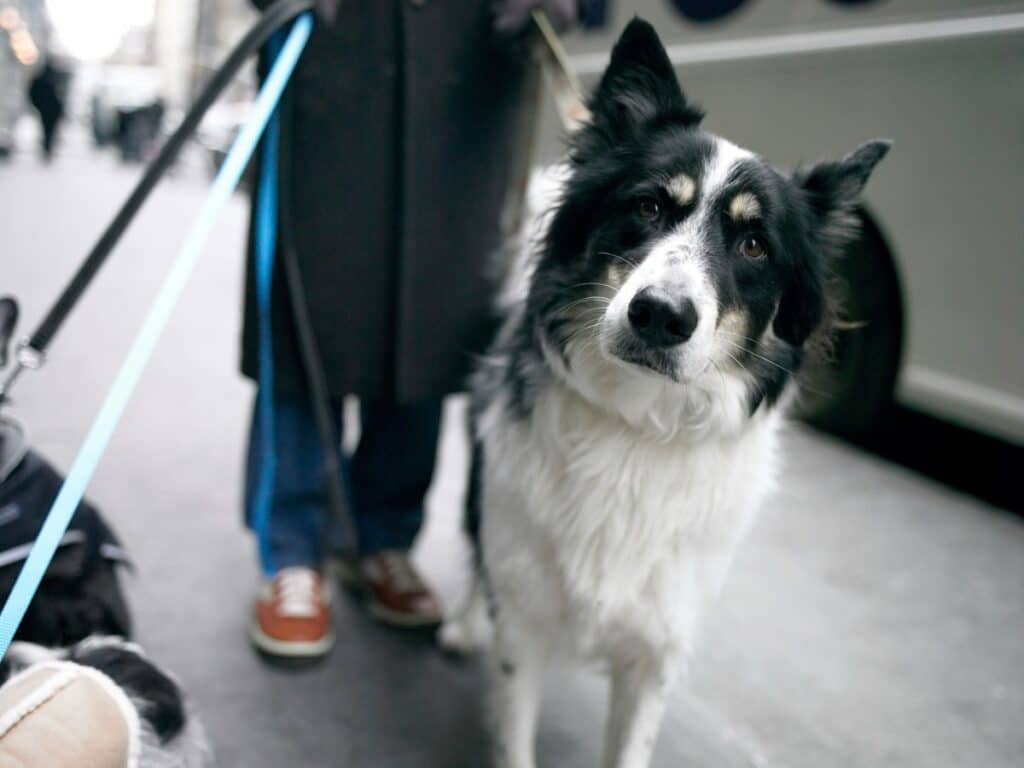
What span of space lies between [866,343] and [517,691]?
2.73m

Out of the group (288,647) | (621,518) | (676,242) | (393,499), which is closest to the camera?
(676,242)

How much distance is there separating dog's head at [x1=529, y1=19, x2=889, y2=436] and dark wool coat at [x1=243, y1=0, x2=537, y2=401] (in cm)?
46

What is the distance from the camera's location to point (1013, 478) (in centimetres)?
344

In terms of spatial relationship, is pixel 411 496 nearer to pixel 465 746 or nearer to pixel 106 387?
pixel 465 746

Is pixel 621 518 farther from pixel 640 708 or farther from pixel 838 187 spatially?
pixel 838 187

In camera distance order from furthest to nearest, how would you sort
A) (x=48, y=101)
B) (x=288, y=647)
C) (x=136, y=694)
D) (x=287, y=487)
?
(x=48, y=101)
(x=287, y=487)
(x=288, y=647)
(x=136, y=694)

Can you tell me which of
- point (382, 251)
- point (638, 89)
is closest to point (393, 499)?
point (382, 251)

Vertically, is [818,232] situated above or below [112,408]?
above

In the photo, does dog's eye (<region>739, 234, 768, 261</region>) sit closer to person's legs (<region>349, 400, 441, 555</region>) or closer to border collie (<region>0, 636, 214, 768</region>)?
person's legs (<region>349, 400, 441, 555</region>)

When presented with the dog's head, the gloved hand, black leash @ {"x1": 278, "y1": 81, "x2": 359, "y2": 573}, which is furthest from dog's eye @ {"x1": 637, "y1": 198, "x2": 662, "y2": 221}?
black leash @ {"x1": 278, "y1": 81, "x2": 359, "y2": 573}

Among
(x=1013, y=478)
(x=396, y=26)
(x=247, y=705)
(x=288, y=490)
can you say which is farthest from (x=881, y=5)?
(x=247, y=705)

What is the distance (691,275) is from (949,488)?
2.83 m

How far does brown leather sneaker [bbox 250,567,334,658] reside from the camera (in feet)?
6.45

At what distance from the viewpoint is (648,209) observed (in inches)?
58.7
